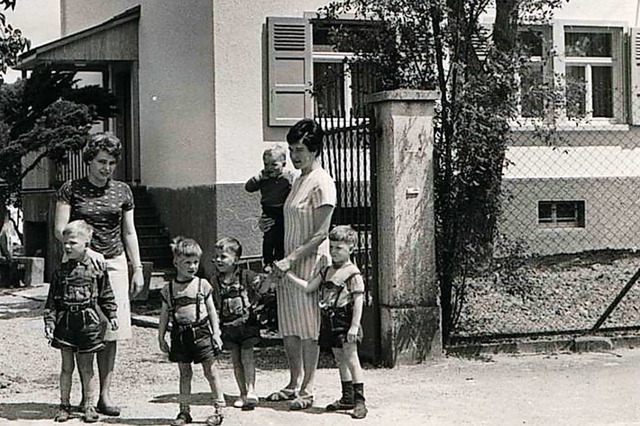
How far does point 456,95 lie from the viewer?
10.2 metres

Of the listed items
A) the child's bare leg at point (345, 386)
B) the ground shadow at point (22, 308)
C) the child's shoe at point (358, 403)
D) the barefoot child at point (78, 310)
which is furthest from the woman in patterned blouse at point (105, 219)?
the ground shadow at point (22, 308)

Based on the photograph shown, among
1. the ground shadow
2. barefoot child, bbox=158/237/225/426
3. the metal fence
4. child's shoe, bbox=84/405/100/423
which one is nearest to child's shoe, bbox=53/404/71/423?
child's shoe, bbox=84/405/100/423

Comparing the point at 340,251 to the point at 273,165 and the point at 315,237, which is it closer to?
the point at 315,237

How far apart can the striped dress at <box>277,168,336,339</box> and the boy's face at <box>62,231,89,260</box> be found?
4.80 feet

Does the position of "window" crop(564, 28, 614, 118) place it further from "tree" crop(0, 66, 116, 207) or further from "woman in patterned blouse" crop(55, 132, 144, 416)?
"woman in patterned blouse" crop(55, 132, 144, 416)

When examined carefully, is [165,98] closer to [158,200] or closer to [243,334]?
[158,200]

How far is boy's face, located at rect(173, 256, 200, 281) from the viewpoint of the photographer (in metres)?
7.64

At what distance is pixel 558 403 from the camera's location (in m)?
8.39

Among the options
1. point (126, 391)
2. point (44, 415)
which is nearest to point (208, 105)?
point (126, 391)

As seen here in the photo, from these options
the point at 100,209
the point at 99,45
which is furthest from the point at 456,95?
the point at 99,45

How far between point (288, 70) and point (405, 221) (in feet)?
23.8

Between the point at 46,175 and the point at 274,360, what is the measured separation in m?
11.9

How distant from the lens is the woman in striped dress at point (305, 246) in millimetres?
8078

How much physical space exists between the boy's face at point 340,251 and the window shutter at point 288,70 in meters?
8.70
